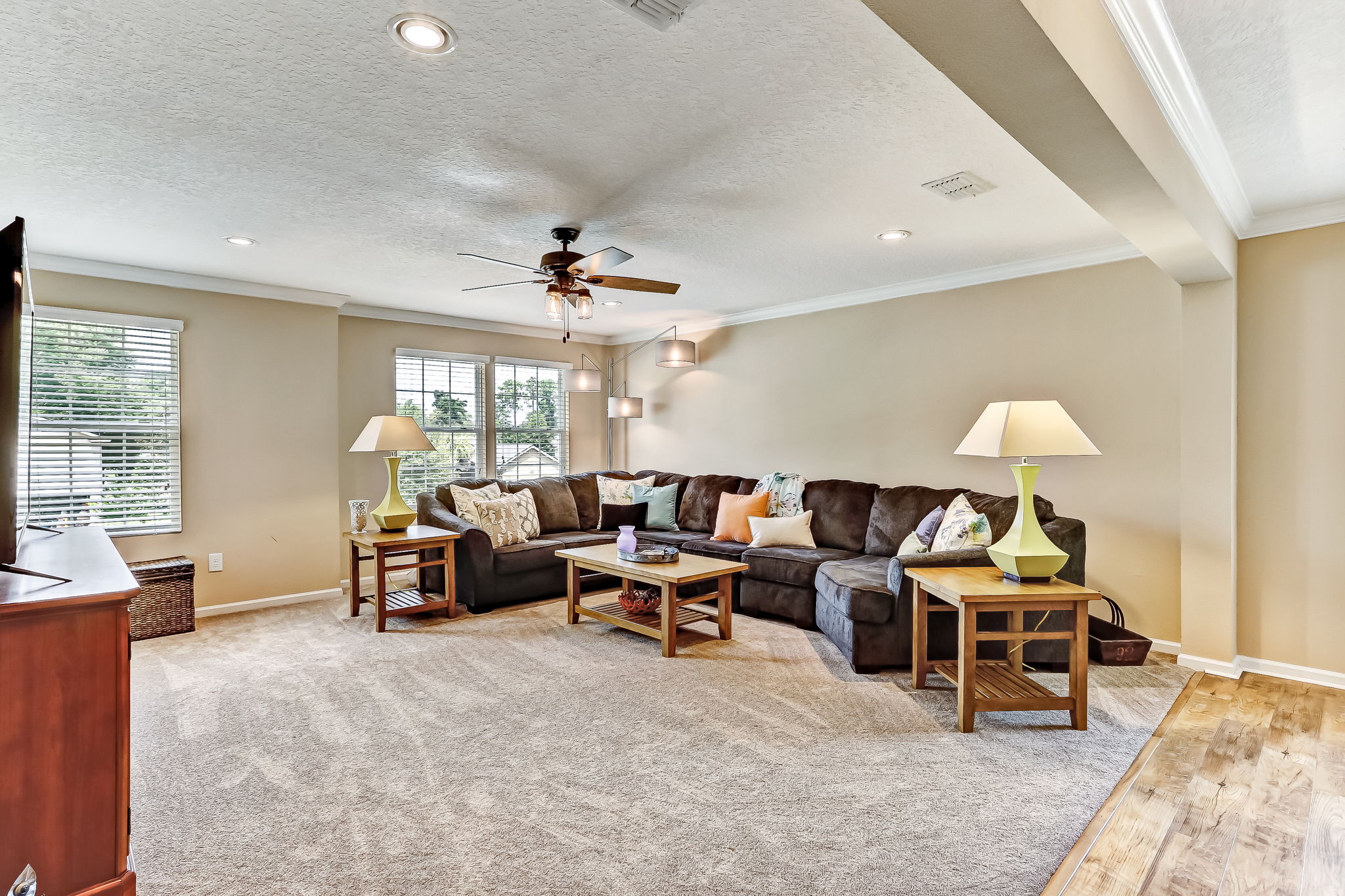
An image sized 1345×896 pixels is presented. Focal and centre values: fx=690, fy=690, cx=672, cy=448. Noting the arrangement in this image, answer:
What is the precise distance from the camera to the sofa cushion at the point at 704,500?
6.01 meters

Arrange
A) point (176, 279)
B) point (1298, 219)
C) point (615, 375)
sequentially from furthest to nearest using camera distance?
point (615, 375) < point (176, 279) < point (1298, 219)

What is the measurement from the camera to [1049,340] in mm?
4531

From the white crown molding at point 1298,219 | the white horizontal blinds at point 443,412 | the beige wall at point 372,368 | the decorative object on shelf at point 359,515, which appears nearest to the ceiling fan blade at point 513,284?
the beige wall at point 372,368

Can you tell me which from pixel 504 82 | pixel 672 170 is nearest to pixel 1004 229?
pixel 672 170

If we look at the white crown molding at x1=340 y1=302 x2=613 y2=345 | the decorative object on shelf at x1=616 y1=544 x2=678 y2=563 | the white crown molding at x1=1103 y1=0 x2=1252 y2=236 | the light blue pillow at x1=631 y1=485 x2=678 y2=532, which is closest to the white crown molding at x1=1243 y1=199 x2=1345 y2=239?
the white crown molding at x1=1103 y1=0 x2=1252 y2=236

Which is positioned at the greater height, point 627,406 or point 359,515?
point 627,406

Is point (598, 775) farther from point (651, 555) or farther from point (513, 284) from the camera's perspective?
point (513, 284)

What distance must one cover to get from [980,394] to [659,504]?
9.18 feet

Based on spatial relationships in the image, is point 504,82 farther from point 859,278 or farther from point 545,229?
point 859,278

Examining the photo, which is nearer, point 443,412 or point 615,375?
point 443,412

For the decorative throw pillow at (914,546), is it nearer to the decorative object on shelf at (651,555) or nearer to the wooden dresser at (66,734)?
the decorative object on shelf at (651,555)

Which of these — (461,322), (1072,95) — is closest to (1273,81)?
(1072,95)

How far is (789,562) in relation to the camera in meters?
4.64

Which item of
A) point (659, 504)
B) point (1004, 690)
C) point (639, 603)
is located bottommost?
point (1004, 690)
